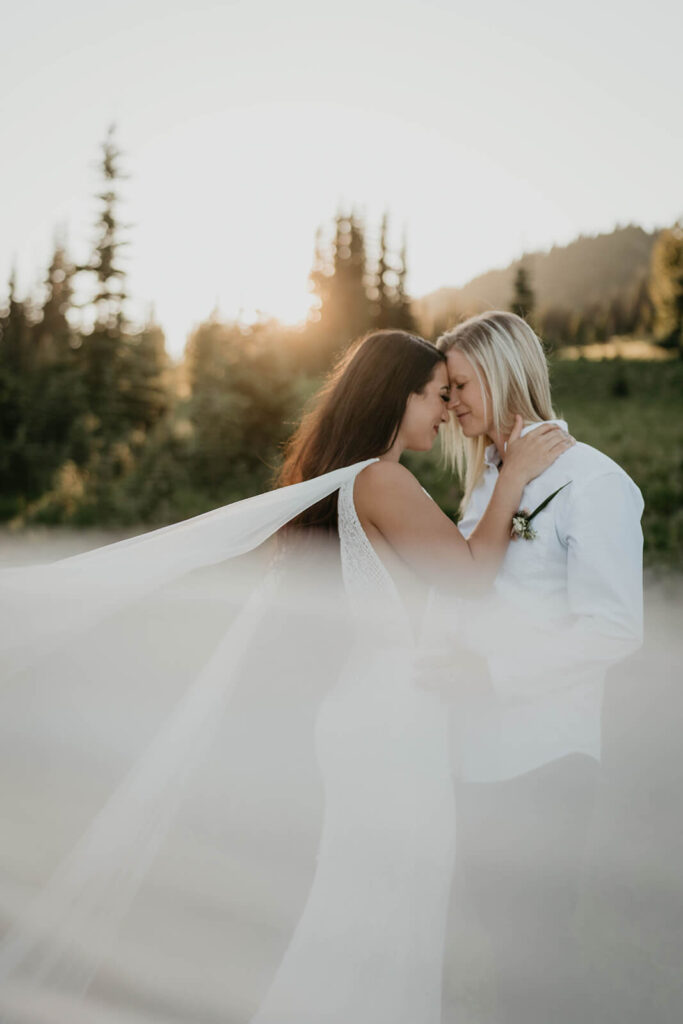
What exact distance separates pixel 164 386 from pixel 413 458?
1908 cm

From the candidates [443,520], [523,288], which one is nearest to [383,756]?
[443,520]

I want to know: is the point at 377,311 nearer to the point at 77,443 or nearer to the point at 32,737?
the point at 77,443

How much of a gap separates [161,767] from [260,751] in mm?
463

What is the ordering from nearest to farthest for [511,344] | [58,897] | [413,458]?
[58,897]
[511,344]
[413,458]

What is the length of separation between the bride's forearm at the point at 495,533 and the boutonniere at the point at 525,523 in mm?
25

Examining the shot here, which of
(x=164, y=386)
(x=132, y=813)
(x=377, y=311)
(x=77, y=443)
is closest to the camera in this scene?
(x=132, y=813)

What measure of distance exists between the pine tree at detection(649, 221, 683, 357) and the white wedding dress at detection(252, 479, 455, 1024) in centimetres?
6116

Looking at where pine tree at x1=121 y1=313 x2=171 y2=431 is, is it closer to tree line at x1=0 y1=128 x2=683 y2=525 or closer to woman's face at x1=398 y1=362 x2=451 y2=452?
tree line at x1=0 y1=128 x2=683 y2=525

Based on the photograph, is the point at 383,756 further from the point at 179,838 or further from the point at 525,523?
the point at 525,523

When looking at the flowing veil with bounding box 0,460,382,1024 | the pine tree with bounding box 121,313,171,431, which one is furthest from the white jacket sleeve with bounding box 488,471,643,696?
the pine tree with bounding box 121,313,171,431

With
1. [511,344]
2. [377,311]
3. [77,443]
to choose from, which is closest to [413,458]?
[77,443]

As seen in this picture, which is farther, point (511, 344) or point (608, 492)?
point (511, 344)

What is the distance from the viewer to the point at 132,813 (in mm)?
3094

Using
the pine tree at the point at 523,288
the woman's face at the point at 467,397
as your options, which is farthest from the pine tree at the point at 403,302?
the woman's face at the point at 467,397
